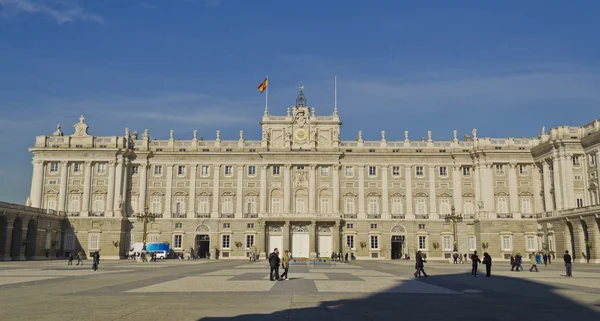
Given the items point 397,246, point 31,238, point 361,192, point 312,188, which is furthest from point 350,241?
point 31,238

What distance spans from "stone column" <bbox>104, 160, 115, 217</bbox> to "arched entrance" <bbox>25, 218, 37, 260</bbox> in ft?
30.7

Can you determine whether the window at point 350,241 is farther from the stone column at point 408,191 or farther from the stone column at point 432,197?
the stone column at point 432,197

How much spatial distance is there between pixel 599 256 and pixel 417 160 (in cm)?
2605

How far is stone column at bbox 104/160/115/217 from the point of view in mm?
73188

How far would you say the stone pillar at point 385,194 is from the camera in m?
74.4

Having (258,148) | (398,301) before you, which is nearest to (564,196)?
(258,148)

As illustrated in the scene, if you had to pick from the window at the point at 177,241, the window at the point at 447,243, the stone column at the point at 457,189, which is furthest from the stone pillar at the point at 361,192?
the window at the point at 177,241

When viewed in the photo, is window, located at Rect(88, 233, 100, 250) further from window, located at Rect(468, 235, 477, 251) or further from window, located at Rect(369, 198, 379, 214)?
window, located at Rect(468, 235, 477, 251)

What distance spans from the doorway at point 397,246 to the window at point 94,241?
39.6 metres

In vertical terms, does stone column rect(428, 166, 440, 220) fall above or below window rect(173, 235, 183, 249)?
above

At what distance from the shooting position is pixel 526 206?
73000 millimetres

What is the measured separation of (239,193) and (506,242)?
36.1 meters

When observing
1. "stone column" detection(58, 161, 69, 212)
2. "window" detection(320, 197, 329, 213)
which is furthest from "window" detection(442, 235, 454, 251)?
"stone column" detection(58, 161, 69, 212)

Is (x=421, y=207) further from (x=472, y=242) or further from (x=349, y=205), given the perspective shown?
(x=349, y=205)
